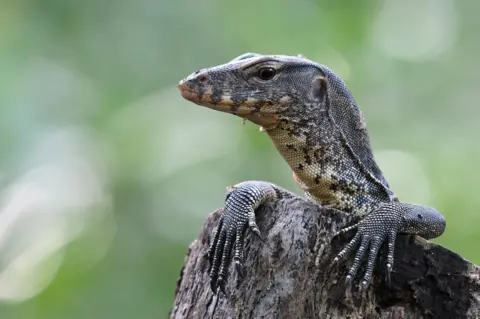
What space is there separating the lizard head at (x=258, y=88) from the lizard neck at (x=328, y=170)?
0.09 meters

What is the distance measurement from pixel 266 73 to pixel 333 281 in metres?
0.98

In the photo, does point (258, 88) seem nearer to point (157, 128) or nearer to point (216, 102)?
point (216, 102)

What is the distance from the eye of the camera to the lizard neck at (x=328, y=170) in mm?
3588

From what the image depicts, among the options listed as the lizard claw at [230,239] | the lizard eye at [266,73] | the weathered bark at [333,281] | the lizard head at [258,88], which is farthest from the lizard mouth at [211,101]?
the weathered bark at [333,281]

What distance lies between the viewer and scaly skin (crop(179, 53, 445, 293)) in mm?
3166

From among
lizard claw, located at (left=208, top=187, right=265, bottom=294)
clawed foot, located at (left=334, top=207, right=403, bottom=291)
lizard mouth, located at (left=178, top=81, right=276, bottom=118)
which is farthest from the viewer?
lizard mouth, located at (left=178, top=81, right=276, bottom=118)

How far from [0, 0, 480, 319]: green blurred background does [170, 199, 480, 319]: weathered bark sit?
240 cm

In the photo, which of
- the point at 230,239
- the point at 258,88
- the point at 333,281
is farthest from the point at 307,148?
the point at 333,281

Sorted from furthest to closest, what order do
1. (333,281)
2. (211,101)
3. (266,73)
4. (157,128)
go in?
(157,128)
(266,73)
(211,101)
(333,281)

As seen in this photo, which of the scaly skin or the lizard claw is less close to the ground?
the scaly skin

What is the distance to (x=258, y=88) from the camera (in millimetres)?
3408

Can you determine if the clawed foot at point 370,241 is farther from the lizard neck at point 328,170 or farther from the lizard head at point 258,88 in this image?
the lizard head at point 258,88

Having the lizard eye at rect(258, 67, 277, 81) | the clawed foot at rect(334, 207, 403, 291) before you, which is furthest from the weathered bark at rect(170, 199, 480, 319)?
the lizard eye at rect(258, 67, 277, 81)

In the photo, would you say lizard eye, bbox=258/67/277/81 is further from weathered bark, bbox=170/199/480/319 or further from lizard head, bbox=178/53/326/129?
weathered bark, bbox=170/199/480/319
